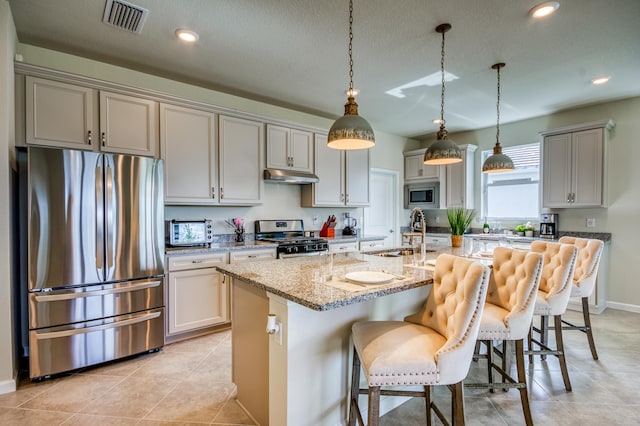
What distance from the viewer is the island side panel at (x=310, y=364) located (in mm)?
1540

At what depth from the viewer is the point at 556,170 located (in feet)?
14.3

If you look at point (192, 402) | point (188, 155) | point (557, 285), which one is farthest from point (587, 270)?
point (188, 155)

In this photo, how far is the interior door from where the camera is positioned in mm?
5734

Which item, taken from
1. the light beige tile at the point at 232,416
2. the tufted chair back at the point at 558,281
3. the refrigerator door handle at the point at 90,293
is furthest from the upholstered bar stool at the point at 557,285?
the refrigerator door handle at the point at 90,293

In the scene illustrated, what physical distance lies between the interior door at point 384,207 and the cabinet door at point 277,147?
2004 millimetres

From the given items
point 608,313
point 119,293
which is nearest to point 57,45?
point 119,293

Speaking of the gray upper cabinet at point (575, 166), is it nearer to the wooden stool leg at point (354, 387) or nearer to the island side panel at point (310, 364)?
the island side panel at point (310, 364)

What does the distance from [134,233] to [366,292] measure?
214cm

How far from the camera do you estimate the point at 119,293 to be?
2.61 metres

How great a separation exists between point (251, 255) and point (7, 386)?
2039mm

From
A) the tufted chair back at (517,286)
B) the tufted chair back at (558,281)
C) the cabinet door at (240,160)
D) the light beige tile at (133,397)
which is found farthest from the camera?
the cabinet door at (240,160)

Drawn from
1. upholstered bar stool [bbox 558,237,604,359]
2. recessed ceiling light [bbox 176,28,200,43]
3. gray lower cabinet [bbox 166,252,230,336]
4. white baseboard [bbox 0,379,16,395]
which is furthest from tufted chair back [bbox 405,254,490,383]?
white baseboard [bbox 0,379,16,395]

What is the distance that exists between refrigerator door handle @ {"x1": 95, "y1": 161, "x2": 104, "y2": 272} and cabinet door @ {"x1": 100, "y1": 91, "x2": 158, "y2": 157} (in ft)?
1.70

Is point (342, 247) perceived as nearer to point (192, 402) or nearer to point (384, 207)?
point (384, 207)
